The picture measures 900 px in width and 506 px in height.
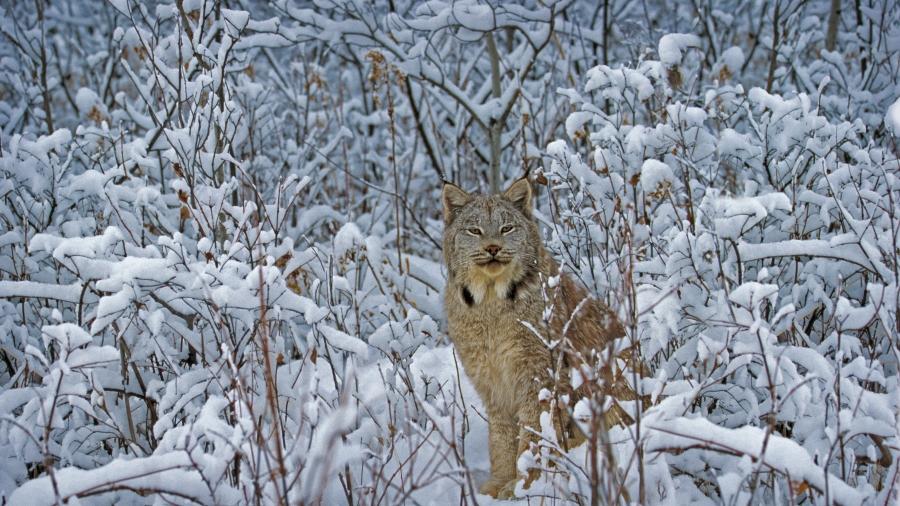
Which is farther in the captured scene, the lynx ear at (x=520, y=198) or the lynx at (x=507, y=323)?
the lynx ear at (x=520, y=198)

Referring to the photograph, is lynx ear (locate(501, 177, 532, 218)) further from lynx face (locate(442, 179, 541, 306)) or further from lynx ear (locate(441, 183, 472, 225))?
lynx ear (locate(441, 183, 472, 225))

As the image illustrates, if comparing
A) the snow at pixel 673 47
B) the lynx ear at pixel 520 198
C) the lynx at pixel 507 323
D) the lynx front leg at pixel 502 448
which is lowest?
the lynx front leg at pixel 502 448

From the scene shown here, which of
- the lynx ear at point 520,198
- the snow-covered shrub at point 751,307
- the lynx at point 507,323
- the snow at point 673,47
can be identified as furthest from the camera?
the lynx ear at point 520,198

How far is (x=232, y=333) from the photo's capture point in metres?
2.85

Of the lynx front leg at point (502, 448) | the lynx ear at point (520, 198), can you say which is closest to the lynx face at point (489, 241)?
the lynx ear at point (520, 198)

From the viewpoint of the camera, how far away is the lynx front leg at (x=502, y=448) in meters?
3.15

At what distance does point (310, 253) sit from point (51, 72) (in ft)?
33.9

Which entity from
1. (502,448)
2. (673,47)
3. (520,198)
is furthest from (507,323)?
(673,47)

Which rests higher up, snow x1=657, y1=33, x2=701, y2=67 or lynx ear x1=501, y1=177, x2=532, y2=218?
snow x1=657, y1=33, x2=701, y2=67

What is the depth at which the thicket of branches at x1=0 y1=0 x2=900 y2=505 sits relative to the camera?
6.49 feet

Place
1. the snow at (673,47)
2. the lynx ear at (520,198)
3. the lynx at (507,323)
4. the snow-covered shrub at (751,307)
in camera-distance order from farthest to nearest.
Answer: the lynx ear at (520,198)
the snow at (673,47)
the lynx at (507,323)
the snow-covered shrub at (751,307)

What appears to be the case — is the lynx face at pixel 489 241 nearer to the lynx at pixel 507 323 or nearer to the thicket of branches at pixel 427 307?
the lynx at pixel 507 323

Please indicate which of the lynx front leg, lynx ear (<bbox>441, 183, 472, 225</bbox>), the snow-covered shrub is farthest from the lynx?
the snow-covered shrub

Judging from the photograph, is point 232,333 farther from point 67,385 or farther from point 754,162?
point 754,162
